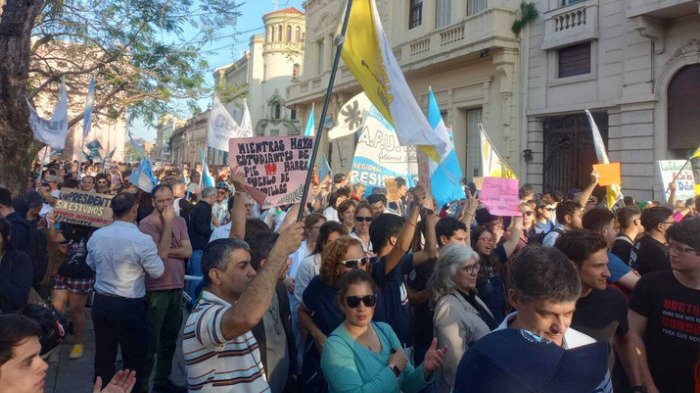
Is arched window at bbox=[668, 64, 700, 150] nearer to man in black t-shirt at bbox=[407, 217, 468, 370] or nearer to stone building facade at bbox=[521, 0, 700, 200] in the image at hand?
stone building facade at bbox=[521, 0, 700, 200]

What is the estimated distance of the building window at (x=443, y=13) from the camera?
18.6 meters

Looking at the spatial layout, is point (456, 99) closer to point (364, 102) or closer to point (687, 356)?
point (364, 102)

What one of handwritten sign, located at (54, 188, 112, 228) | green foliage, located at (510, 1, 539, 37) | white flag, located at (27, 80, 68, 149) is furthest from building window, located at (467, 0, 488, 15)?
handwritten sign, located at (54, 188, 112, 228)

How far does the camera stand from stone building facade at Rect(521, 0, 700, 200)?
11703mm

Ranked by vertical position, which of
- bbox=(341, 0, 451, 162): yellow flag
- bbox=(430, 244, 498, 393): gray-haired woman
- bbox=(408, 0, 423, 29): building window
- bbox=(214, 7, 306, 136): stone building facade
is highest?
bbox=(214, 7, 306, 136): stone building facade

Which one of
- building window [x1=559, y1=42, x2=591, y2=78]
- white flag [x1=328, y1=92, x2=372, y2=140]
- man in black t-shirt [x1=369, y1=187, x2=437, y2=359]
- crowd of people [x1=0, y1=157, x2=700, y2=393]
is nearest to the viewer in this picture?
crowd of people [x1=0, y1=157, x2=700, y2=393]

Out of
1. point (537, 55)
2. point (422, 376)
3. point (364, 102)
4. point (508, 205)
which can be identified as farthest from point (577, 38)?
point (422, 376)

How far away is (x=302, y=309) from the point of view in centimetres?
368

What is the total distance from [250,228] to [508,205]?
124 inches

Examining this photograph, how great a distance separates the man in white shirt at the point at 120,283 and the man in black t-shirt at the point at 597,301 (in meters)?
3.21

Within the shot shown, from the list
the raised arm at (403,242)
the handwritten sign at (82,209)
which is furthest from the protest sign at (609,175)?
the handwritten sign at (82,209)

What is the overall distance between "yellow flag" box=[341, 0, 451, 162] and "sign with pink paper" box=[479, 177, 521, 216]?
8.34 feet

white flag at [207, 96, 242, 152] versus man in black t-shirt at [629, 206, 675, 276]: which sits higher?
white flag at [207, 96, 242, 152]

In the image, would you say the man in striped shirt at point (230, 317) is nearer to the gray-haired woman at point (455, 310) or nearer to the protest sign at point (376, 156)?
the gray-haired woman at point (455, 310)
